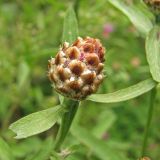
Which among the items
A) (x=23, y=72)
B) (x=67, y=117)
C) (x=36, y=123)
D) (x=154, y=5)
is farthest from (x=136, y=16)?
(x=23, y=72)

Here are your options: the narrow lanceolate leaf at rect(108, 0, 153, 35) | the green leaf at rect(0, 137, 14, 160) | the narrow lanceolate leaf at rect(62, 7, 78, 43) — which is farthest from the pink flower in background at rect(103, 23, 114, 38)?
the green leaf at rect(0, 137, 14, 160)

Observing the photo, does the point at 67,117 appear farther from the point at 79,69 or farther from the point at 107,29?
the point at 107,29

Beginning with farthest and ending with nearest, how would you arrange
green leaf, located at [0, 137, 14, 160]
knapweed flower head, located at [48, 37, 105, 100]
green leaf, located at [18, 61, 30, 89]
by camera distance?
green leaf, located at [18, 61, 30, 89] < green leaf, located at [0, 137, 14, 160] < knapweed flower head, located at [48, 37, 105, 100]

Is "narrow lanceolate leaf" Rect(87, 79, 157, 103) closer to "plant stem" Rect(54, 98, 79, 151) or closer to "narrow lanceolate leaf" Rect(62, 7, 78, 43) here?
"plant stem" Rect(54, 98, 79, 151)

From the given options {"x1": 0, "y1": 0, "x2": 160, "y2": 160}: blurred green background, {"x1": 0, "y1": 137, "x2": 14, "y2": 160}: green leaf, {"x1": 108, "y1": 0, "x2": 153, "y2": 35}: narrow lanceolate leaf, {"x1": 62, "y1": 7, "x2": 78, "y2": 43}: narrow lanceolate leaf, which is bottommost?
{"x1": 0, "y1": 0, "x2": 160, "y2": 160}: blurred green background

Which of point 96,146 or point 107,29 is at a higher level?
point 96,146

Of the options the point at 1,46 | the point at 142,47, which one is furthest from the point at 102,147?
the point at 142,47

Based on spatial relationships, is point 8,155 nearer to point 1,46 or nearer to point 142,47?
point 1,46
